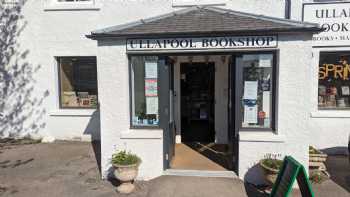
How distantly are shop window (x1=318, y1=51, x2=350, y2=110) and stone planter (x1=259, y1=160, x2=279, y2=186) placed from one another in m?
3.82

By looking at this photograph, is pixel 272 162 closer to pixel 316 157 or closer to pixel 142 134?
pixel 316 157

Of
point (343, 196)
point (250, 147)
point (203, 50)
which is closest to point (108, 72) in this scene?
point (203, 50)

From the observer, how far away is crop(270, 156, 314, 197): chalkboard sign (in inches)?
163

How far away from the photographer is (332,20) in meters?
7.60

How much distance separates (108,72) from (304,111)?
398cm

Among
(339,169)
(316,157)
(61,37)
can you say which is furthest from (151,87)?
(339,169)

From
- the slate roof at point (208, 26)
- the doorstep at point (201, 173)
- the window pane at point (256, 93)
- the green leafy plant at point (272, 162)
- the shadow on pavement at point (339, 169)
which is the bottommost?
the shadow on pavement at point (339, 169)

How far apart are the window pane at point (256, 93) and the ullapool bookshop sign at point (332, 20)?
291 centimetres

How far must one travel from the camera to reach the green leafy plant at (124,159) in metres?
→ 5.40

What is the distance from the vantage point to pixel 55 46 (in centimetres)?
895

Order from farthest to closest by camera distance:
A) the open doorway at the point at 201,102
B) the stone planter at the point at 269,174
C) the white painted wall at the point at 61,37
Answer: the white painted wall at the point at 61,37 < the open doorway at the point at 201,102 < the stone planter at the point at 269,174

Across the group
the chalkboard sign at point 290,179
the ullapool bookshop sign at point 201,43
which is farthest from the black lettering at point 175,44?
the chalkboard sign at point 290,179

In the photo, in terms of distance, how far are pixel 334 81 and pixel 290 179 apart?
16.3 feet

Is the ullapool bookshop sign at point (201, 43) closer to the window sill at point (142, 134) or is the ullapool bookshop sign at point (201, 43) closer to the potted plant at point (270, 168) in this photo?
the window sill at point (142, 134)
